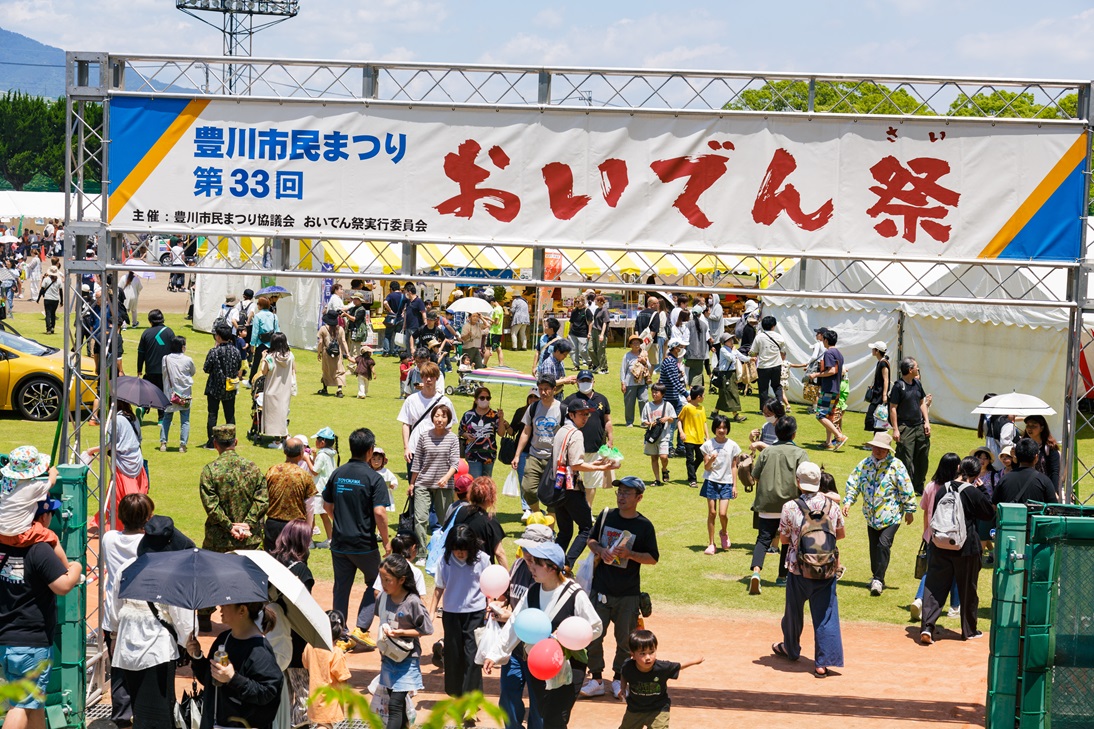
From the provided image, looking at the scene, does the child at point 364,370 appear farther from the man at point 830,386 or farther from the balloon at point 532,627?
the balloon at point 532,627

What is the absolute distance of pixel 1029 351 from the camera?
2038 centimetres

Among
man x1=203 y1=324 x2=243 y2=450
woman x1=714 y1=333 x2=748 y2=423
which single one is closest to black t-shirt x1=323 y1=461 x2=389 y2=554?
man x1=203 y1=324 x2=243 y2=450

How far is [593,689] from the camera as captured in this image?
9.20 meters

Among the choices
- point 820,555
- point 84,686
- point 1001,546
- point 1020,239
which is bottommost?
point 84,686

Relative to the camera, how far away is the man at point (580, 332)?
88.7 feet

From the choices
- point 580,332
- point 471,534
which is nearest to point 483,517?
point 471,534

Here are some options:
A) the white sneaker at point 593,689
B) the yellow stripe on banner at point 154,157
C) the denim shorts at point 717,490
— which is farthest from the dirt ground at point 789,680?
the yellow stripe on banner at point 154,157

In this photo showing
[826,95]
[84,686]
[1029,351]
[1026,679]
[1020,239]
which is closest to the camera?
[1026,679]

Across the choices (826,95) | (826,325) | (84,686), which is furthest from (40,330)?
(826,95)

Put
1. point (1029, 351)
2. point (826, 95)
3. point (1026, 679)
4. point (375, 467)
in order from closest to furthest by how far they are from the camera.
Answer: point (1026, 679)
point (375, 467)
point (1029, 351)
point (826, 95)

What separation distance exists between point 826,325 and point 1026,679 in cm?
1796

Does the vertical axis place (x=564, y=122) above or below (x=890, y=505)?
above

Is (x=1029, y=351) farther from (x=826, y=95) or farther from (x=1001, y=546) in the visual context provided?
(x=826, y=95)

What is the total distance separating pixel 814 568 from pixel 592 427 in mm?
3847
